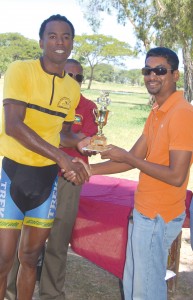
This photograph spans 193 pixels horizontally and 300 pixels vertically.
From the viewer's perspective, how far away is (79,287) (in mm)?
4176

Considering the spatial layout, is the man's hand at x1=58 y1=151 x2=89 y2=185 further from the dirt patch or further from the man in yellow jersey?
the dirt patch

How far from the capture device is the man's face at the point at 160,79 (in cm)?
262

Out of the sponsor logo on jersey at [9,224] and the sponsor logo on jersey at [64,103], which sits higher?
the sponsor logo on jersey at [64,103]

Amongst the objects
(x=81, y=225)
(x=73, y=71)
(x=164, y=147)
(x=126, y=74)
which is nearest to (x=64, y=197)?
(x=81, y=225)

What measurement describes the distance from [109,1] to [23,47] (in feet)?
197

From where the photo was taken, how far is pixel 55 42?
2895 mm

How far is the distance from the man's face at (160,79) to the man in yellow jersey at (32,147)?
668 mm

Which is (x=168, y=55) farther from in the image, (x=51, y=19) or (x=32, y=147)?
(x=32, y=147)

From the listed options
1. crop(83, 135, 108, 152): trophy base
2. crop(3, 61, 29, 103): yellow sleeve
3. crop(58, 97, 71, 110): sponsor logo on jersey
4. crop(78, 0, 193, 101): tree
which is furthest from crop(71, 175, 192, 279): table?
crop(78, 0, 193, 101): tree

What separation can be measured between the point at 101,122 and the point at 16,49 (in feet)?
283

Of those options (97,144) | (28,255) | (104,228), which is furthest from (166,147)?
(104,228)

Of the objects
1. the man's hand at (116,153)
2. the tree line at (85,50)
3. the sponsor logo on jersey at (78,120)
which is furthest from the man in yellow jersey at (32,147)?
the tree line at (85,50)

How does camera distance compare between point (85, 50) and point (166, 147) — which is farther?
point (85, 50)

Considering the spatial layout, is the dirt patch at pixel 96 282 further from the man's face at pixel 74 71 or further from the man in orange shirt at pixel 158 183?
the man's face at pixel 74 71
